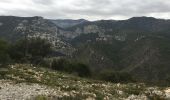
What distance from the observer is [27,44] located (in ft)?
382

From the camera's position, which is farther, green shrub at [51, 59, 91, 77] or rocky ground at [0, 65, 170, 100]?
green shrub at [51, 59, 91, 77]

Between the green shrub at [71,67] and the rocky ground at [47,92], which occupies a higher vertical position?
the rocky ground at [47,92]

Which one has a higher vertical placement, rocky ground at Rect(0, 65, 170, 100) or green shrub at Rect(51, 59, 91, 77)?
rocky ground at Rect(0, 65, 170, 100)

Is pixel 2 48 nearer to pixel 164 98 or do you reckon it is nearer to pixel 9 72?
pixel 9 72

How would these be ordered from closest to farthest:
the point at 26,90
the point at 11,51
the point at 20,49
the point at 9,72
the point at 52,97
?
1. the point at 52,97
2. the point at 26,90
3. the point at 9,72
4. the point at 11,51
5. the point at 20,49

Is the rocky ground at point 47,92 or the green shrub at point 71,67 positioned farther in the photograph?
the green shrub at point 71,67

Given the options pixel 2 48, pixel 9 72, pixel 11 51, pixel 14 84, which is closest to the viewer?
pixel 14 84

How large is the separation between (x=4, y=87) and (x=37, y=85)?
15.0ft

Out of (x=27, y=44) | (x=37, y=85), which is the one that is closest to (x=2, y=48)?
(x=27, y=44)

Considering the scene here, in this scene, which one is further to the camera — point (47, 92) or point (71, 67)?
point (71, 67)

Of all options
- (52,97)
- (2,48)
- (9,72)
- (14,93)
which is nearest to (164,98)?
(52,97)

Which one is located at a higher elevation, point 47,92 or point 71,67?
point 47,92

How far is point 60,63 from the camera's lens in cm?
10444

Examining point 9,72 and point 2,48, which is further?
point 2,48
